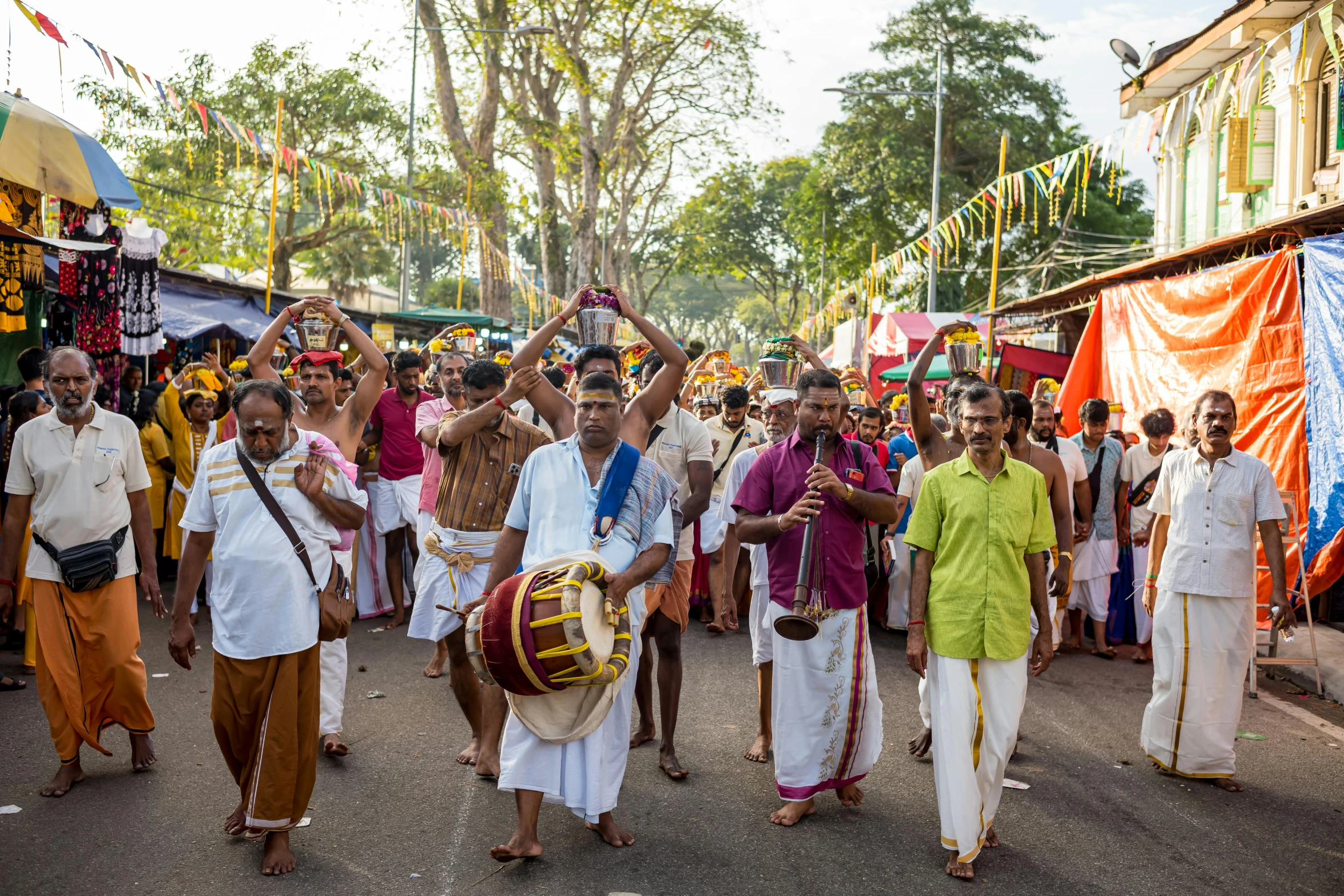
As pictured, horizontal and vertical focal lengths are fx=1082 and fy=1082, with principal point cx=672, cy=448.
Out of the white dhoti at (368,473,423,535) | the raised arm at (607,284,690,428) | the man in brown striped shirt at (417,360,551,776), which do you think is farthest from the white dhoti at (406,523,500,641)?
the white dhoti at (368,473,423,535)

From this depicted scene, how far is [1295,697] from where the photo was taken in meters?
7.71

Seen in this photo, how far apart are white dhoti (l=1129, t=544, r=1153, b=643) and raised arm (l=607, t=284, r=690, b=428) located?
5.03 metres

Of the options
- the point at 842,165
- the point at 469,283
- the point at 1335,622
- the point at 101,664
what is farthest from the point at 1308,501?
the point at 469,283

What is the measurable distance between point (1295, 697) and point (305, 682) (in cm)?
683

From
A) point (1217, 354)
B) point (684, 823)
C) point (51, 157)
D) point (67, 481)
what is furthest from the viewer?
point (1217, 354)

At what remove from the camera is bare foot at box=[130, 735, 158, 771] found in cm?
544

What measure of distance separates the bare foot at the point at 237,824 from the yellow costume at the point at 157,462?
5.45m

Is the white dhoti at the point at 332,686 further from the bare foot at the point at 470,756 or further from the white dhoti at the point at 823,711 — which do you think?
the white dhoti at the point at 823,711

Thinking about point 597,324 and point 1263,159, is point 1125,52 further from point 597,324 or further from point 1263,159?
point 597,324

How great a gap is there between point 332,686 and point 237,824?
3.96ft

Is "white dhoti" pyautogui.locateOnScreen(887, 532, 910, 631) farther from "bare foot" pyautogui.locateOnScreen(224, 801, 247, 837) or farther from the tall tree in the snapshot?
the tall tree

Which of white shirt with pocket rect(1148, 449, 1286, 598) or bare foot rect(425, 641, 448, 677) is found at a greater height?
white shirt with pocket rect(1148, 449, 1286, 598)

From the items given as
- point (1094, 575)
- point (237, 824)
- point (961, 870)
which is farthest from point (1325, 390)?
point (237, 824)

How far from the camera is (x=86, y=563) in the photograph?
5.23 m
